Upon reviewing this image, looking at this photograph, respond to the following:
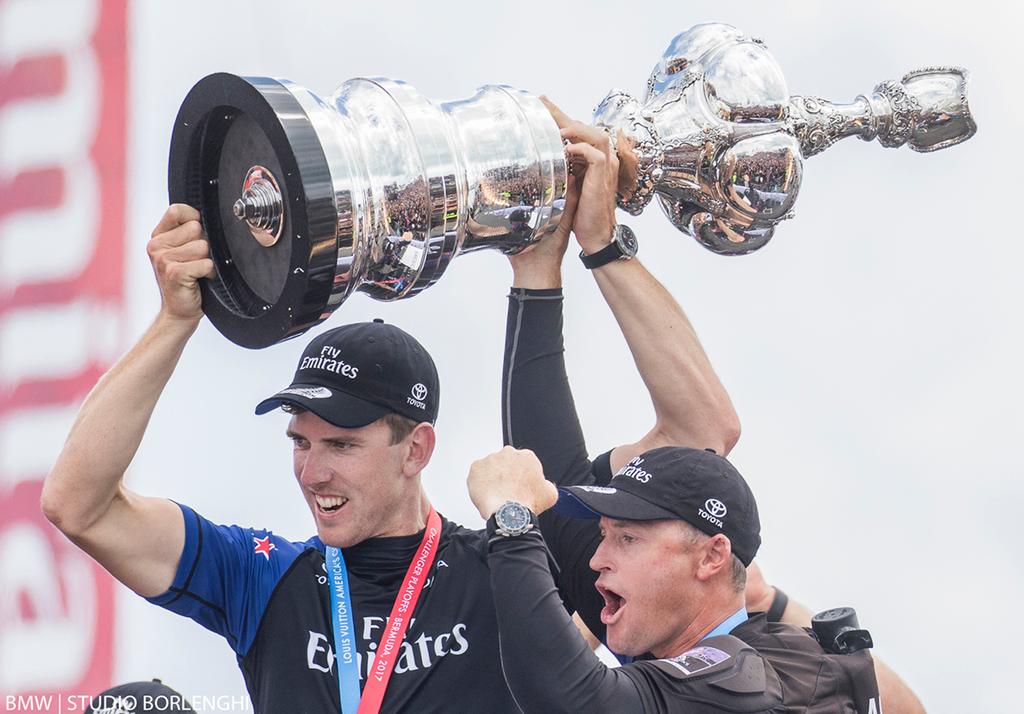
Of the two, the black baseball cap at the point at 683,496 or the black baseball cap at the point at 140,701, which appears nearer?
the black baseball cap at the point at 683,496

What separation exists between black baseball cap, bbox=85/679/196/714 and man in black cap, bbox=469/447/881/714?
0.73m

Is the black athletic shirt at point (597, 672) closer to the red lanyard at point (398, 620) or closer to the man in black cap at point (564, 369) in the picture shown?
the red lanyard at point (398, 620)

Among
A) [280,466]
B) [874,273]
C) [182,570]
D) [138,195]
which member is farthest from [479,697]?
[874,273]

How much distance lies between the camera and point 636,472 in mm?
2131

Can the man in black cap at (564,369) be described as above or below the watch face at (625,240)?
below

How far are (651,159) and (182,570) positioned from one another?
909mm

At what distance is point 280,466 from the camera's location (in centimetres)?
329

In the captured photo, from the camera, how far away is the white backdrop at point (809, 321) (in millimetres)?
3309

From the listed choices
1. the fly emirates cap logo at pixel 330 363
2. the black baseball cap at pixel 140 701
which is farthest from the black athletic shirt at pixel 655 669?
the black baseball cap at pixel 140 701

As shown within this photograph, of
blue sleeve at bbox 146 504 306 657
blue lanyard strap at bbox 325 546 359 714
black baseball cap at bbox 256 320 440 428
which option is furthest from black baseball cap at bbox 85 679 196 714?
black baseball cap at bbox 256 320 440 428

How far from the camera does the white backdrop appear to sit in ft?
10.9

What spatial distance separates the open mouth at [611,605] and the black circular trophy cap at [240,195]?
1.87 feet

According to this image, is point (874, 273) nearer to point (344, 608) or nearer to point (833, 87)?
point (833, 87)

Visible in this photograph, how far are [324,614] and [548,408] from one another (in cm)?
46
